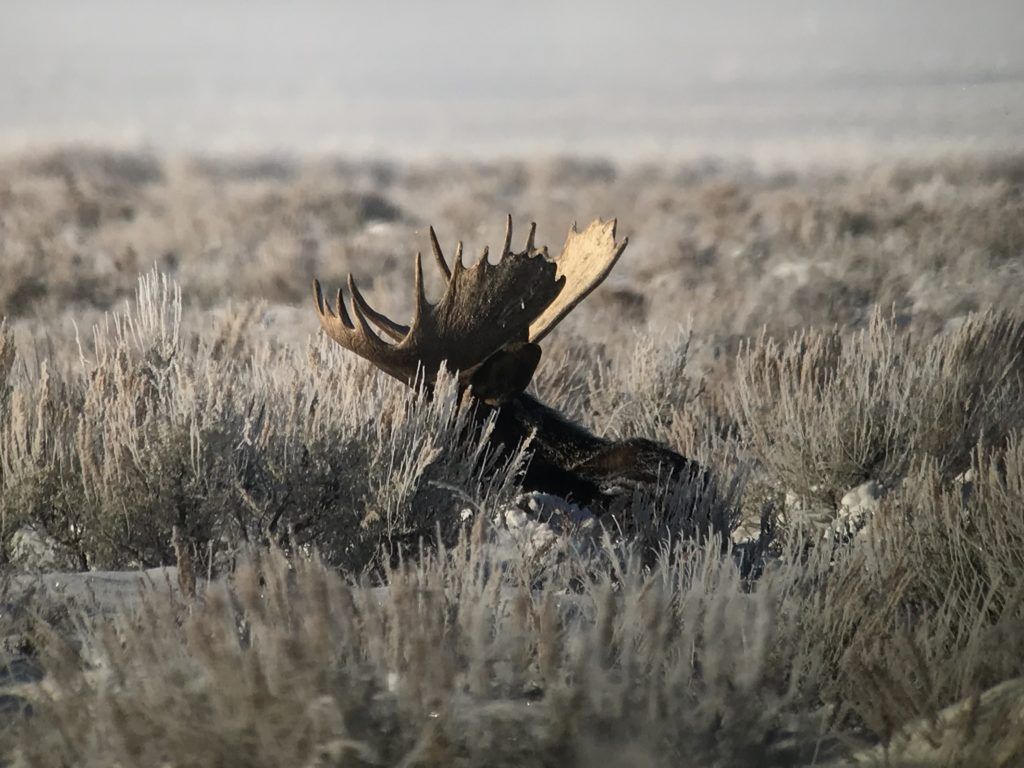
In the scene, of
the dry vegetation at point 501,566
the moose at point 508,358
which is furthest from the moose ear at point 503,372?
the dry vegetation at point 501,566

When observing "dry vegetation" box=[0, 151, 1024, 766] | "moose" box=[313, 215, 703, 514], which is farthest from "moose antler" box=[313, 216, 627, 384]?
"dry vegetation" box=[0, 151, 1024, 766]

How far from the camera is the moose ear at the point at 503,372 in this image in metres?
5.84

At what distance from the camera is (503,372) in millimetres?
5867

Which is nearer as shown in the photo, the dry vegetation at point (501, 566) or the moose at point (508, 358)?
the dry vegetation at point (501, 566)

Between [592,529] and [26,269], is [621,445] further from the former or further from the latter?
[26,269]

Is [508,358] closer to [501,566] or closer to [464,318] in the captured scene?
[464,318]

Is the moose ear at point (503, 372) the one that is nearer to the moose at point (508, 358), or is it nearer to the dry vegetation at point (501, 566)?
the moose at point (508, 358)

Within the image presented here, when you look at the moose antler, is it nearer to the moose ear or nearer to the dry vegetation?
the moose ear

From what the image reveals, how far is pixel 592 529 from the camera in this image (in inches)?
224

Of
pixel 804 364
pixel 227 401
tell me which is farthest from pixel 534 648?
pixel 804 364

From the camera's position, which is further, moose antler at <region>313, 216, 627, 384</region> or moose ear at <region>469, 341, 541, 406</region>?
moose ear at <region>469, 341, 541, 406</region>

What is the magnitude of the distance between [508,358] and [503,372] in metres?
0.06

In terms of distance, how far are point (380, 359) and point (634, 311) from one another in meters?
9.02

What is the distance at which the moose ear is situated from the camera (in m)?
5.84
